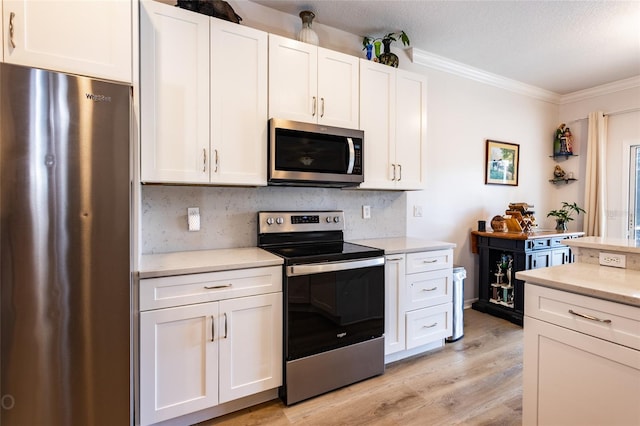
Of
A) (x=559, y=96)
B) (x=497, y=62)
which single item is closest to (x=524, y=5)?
(x=497, y=62)

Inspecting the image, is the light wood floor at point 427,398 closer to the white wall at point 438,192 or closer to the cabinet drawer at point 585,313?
the cabinet drawer at point 585,313

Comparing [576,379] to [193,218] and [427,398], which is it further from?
[193,218]

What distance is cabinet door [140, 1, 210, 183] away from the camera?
1782 millimetres

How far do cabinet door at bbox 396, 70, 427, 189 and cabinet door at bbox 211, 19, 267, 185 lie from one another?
1.18 meters

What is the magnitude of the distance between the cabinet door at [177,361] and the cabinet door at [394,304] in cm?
121

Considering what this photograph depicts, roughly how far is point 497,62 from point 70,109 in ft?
12.7

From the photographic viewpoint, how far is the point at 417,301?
2473 mm

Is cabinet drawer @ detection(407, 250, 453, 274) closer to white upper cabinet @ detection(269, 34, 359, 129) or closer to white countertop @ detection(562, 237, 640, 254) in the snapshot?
white countertop @ detection(562, 237, 640, 254)

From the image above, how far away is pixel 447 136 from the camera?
11.5ft

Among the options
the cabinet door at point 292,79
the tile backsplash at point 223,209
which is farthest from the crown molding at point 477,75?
the tile backsplash at point 223,209

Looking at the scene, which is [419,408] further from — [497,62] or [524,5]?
[497,62]

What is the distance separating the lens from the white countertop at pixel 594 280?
122 cm

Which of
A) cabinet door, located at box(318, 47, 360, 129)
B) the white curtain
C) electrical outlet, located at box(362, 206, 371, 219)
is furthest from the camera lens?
the white curtain

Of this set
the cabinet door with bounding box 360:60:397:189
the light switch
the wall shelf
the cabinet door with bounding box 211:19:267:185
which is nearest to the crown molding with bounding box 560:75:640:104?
the wall shelf
